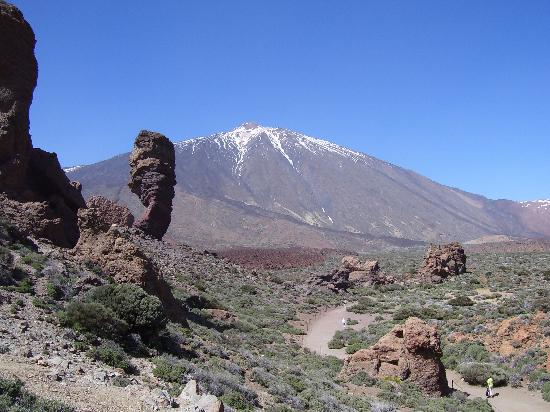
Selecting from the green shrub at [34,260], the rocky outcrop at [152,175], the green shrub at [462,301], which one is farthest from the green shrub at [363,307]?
the green shrub at [34,260]

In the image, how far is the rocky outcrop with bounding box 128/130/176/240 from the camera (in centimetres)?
3634

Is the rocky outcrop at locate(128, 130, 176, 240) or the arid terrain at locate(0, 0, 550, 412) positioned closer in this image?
the arid terrain at locate(0, 0, 550, 412)

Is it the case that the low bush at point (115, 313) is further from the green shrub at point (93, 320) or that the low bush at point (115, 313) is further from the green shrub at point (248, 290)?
the green shrub at point (248, 290)

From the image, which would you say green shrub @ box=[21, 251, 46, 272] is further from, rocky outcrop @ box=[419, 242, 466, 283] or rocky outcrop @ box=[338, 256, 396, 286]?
rocky outcrop @ box=[419, 242, 466, 283]

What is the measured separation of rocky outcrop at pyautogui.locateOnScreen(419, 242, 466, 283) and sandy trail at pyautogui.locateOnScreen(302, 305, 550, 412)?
1028 cm

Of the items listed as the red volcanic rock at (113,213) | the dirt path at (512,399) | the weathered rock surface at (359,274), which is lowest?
the dirt path at (512,399)

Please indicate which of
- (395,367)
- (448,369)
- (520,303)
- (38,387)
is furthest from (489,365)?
(38,387)

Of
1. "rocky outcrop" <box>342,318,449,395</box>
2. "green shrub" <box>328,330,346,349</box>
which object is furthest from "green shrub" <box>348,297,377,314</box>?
"rocky outcrop" <box>342,318,449,395</box>

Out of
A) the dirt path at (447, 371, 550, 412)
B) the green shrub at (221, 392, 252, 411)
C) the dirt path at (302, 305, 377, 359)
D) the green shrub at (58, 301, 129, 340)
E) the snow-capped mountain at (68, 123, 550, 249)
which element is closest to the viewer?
the green shrub at (221, 392, 252, 411)

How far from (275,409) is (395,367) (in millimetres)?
7210

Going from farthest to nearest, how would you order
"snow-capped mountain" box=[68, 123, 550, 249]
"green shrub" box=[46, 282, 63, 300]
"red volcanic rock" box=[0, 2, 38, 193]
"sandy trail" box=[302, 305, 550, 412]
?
"snow-capped mountain" box=[68, 123, 550, 249] → "red volcanic rock" box=[0, 2, 38, 193] → "sandy trail" box=[302, 305, 550, 412] → "green shrub" box=[46, 282, 63, 300]

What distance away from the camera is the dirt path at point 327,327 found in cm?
2249

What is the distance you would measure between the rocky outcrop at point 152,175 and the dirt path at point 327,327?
15095 millimetres

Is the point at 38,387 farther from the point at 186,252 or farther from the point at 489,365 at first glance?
the point at 186,252
